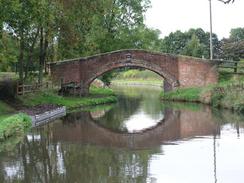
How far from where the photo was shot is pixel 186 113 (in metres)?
39.7

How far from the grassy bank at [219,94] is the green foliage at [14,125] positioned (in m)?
15.8

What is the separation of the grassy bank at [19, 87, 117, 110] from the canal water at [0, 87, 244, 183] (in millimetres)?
5332

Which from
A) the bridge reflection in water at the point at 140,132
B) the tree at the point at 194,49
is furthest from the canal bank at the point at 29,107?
the tree at the point at 194,49

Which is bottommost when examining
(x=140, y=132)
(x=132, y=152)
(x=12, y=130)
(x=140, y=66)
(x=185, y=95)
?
(x=132, y=152)

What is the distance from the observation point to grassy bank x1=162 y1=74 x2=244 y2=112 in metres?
39.2

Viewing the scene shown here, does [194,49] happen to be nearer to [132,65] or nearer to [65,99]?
[132,65]

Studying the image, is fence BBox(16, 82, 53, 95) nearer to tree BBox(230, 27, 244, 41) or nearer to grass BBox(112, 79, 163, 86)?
grass BBox(112, 79, 163, 86)

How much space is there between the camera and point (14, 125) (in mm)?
26672

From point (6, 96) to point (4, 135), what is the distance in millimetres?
13267

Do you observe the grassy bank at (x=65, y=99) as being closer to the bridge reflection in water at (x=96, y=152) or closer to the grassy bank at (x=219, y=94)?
the bridge reflection in water at (x=96, y=152)

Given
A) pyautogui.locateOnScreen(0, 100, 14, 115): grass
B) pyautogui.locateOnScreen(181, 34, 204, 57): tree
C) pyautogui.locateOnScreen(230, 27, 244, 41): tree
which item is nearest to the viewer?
pyautogui.locateOnScreen(0, 100, 14, 115): grass

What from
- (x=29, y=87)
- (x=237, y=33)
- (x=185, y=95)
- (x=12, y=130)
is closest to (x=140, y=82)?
(x=237, y=33)

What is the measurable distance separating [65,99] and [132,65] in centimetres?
990

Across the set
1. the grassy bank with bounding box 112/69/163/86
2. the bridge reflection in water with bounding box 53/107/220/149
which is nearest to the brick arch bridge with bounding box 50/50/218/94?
the bridge reflection in water with bounding box 53/107/220/149
